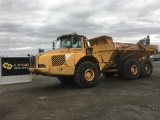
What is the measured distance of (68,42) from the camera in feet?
39.7

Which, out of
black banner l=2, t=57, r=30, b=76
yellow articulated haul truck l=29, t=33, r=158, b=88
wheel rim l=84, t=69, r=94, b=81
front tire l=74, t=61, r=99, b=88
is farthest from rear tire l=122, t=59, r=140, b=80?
black banner l=2, t=57, r=30, b=76

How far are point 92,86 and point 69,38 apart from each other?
264 centimetres

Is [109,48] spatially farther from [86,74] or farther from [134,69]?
[86,74]

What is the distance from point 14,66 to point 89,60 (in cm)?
537

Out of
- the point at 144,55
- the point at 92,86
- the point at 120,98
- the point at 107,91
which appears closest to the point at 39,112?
the point at 120,98

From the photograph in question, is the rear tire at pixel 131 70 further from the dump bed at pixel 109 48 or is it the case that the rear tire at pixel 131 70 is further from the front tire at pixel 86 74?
the front tire at pixel 86 74

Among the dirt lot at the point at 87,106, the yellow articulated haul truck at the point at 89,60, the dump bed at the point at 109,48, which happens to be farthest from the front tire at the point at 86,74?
the dump bed at the point at 109,48

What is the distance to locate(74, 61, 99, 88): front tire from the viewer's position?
11742mm

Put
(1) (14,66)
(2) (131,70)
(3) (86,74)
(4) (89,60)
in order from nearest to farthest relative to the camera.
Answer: (3) (86,74), (4) (89,60), (2) (131,70), (1) (14,66)

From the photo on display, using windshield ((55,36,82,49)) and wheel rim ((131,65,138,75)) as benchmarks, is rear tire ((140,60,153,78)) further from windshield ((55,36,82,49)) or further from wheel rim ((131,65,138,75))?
windshield ((55,36,82,49))

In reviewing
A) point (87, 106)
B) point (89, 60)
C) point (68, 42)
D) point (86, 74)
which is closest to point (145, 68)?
point (89, 60)

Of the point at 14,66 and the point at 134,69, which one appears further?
the point at 14,66

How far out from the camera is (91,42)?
1479 cm

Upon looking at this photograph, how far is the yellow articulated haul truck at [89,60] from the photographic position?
1126cm
